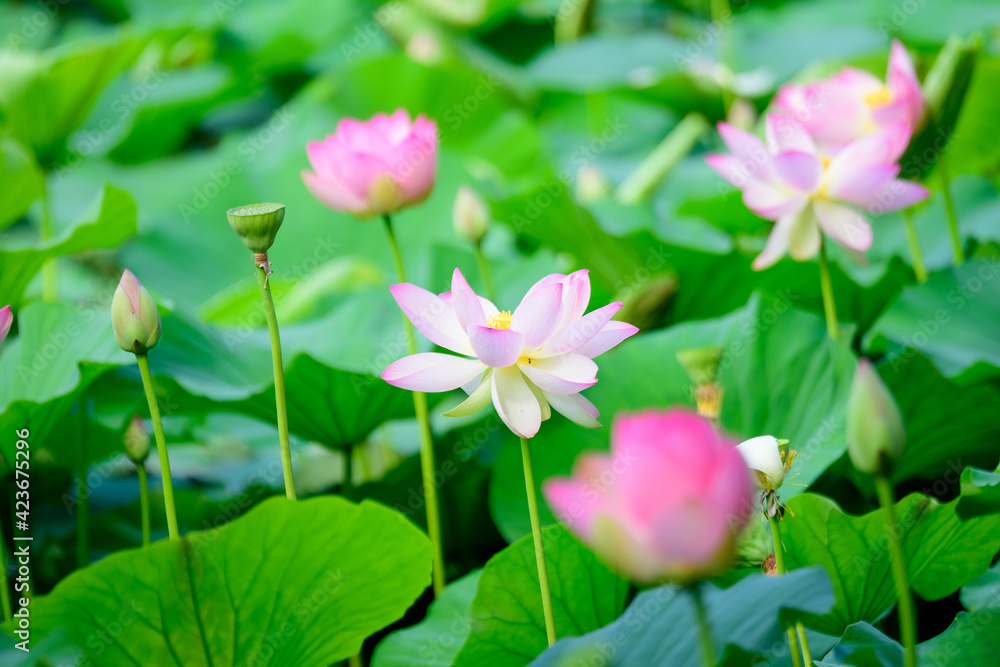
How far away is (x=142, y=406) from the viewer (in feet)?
2.88

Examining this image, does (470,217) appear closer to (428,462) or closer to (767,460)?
(428,462)

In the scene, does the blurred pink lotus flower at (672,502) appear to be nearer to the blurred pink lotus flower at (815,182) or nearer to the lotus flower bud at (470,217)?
the blurred pink lotus flower at (815,182)

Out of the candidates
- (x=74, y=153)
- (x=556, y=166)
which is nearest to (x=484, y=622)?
(x=556, y=166)

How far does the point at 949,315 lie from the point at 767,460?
19.2 inches

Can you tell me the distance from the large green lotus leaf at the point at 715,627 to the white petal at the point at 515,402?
0.40 feet

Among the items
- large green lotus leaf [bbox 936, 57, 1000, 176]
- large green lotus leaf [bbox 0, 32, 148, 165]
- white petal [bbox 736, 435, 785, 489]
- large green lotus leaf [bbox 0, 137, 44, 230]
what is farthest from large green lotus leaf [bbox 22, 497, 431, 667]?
large green lotus leaf [bbox 936, 57, 1000, 176]

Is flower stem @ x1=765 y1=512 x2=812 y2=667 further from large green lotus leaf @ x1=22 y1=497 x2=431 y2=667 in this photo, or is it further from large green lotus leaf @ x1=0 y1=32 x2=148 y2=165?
large green lotus leaf @ x1=0 y1=32 x2=148 y2=165

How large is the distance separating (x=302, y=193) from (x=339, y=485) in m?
0.74

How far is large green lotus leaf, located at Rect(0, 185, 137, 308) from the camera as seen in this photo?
88 centimetres

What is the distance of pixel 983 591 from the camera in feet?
2.02

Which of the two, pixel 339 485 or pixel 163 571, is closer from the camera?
pixel 163 571

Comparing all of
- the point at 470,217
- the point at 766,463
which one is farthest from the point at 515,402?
the point at 470,217

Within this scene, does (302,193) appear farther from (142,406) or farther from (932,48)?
(932,48)

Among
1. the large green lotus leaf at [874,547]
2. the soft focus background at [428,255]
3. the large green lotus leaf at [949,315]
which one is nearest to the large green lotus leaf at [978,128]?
the soft focus background at [428,255]
